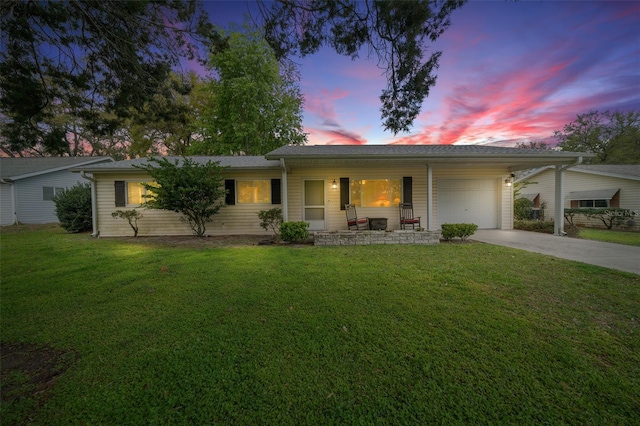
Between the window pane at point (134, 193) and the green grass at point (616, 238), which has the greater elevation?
the window pane at point (134, 193)

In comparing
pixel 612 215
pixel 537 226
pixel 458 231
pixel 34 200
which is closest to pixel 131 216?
pixel 34 200

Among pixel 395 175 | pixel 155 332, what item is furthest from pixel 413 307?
pixel 395 175

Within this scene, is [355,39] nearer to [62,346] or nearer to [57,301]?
[62,346]

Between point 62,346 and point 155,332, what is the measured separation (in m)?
0.73

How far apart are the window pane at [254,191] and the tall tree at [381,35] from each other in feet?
18.0

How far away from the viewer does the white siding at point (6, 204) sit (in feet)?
40.1

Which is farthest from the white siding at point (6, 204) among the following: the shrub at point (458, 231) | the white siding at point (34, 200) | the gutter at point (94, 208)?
the shrub at point (458, 231)

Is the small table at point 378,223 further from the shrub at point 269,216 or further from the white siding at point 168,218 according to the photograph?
the white siding at point 168,218

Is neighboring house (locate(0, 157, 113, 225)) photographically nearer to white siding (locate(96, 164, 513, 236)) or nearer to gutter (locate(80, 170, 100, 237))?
gutter (locate(80, 170, 100, 237))

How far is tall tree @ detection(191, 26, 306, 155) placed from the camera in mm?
15133

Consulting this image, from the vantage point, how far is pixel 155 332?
2.39 m

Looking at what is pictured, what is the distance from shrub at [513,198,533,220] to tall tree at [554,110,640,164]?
16673mm

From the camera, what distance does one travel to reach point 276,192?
8789 millimetres

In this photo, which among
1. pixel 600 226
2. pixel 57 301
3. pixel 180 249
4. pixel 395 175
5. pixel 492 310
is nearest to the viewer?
pixel 492 310
